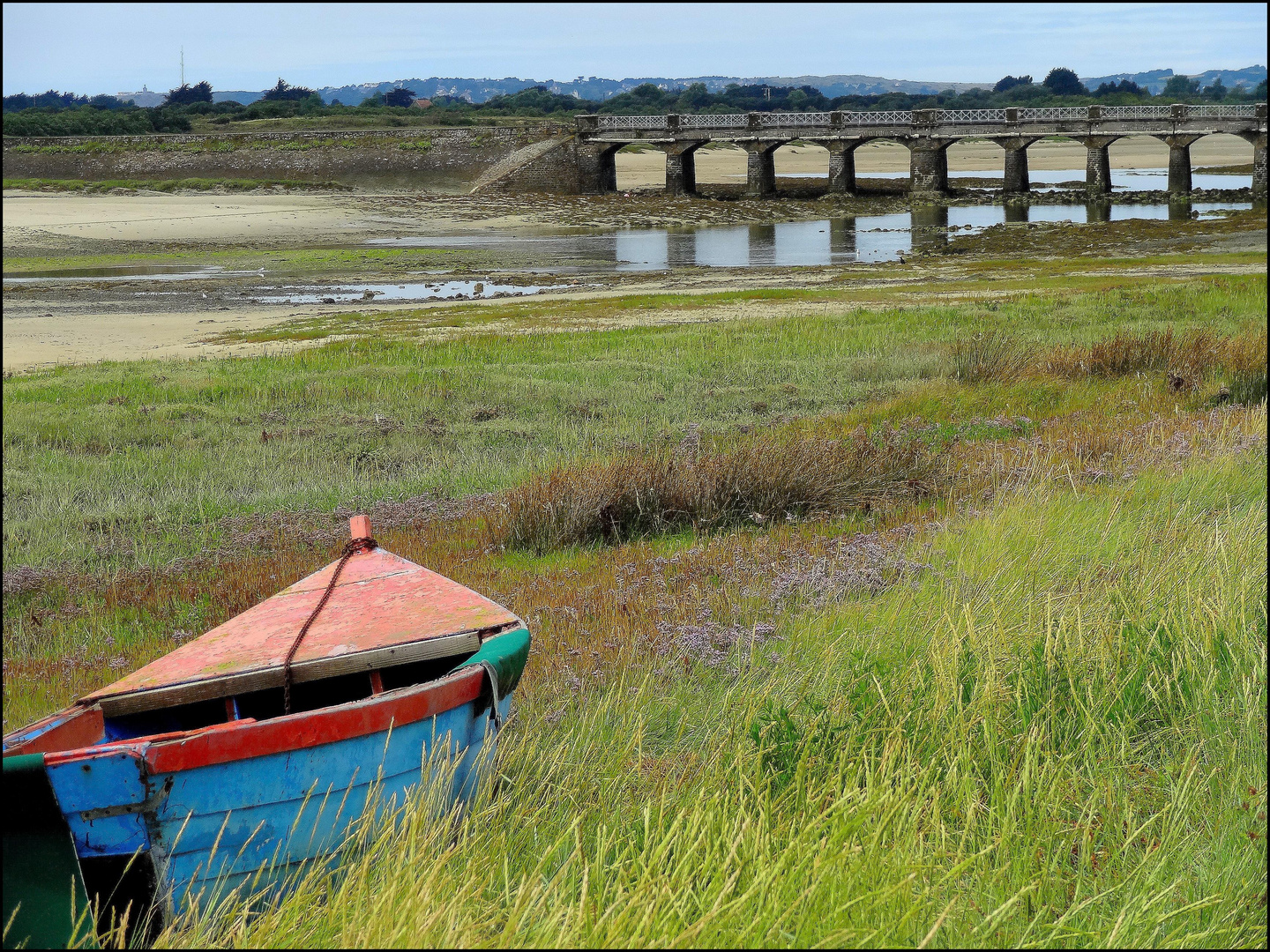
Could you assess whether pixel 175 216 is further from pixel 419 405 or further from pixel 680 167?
pixel 419 405

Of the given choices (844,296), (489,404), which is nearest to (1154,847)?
(489,404)

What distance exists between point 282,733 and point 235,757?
0.18 metres

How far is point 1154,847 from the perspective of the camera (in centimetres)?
349

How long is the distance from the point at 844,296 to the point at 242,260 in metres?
25.9

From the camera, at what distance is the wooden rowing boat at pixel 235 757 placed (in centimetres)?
361

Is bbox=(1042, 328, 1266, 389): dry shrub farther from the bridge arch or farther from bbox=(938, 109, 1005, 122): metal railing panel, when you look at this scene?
bbox=(938, 109, 1005, 122): metal railing panel

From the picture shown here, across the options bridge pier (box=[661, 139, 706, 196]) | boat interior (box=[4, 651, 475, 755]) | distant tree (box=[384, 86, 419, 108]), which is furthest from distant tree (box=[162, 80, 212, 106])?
boat interior (box=[4, 651, 475, 755])

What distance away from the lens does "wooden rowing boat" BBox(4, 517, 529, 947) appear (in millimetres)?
3607

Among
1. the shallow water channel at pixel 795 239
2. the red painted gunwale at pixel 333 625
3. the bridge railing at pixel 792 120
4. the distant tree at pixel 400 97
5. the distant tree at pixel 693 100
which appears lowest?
the red painted gunwale at pixel 333 625

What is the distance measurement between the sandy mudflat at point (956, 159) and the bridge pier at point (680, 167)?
834 centimetres

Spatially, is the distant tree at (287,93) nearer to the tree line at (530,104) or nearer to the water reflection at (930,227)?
the tree line at (530,104)

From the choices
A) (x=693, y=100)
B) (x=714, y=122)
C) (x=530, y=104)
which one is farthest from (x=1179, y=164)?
(x=530, y=104)

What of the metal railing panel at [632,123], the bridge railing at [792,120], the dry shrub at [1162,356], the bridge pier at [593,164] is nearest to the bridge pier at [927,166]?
the bridge railing at [792,120]

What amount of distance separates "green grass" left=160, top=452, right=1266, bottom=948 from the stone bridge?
206ft
